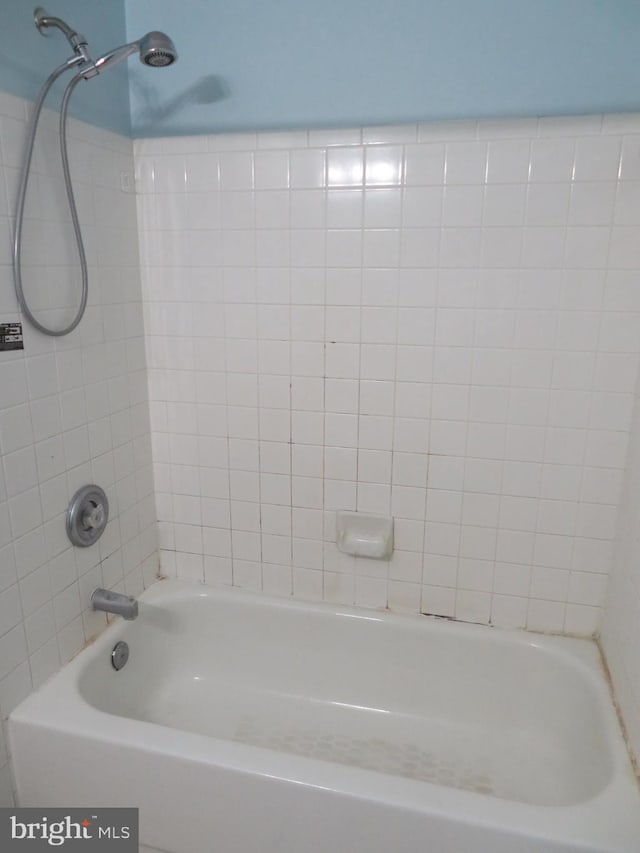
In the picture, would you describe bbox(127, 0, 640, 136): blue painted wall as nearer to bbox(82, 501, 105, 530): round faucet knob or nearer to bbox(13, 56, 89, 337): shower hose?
bbox(13, 56, 89, 337): shower hose

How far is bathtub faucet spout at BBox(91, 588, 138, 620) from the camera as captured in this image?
1.60 metres

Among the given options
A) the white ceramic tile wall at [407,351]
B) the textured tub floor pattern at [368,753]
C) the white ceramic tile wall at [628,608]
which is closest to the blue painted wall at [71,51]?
the white ceramic tile wall at [407,351]

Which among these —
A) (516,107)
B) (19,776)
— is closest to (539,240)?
(516,107)

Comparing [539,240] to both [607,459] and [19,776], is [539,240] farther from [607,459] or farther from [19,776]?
[19,776]

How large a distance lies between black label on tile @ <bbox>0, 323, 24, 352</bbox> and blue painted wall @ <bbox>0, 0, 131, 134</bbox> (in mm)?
510

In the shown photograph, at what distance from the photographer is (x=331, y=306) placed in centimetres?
167

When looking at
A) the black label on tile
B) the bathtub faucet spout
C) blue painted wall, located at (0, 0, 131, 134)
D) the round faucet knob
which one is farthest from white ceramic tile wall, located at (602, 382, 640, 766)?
blue painted wall, located at (0, 0, 131, 134)

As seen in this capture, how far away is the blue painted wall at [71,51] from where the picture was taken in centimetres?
124

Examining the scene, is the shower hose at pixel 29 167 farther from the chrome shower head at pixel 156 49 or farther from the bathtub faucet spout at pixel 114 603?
the bathtub faucet spout at pixel 114 603

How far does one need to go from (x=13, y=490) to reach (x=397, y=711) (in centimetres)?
133

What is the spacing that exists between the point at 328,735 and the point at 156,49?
190 centimetres

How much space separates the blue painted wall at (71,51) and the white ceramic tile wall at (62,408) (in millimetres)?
47

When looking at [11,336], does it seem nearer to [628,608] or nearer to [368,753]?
[368,753]

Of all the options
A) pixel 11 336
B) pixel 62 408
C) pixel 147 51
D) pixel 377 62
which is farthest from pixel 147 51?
pixel 62 408
